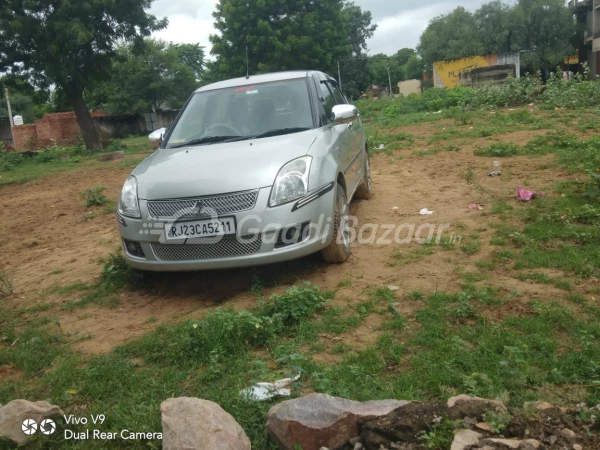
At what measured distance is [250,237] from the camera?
3.74 m

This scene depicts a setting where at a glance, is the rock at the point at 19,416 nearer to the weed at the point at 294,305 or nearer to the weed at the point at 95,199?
the weed at the point at 294,305

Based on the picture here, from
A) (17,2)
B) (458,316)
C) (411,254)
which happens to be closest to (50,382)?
(458,316)

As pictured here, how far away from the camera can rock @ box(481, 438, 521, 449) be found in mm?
1942

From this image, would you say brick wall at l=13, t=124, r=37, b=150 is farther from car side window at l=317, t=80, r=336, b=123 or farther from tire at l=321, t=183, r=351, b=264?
tire at l=321, t=183, r=351, b=264

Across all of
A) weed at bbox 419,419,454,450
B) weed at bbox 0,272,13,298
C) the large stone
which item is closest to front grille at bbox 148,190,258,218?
the large stone

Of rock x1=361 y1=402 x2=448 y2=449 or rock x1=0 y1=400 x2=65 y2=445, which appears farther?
rock x1=0 y1=400 x2=65 y2=445

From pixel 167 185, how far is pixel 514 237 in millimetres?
2818

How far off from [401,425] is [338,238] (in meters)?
2.25

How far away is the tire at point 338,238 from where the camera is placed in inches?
166

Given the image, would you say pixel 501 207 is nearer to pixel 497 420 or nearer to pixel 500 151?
pixel 500 151

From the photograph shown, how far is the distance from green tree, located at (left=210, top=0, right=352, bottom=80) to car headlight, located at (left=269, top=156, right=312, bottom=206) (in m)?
27.9

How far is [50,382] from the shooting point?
2924 mm

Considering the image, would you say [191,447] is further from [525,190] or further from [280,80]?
[525,190]

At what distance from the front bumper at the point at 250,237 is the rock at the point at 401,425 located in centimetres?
179
